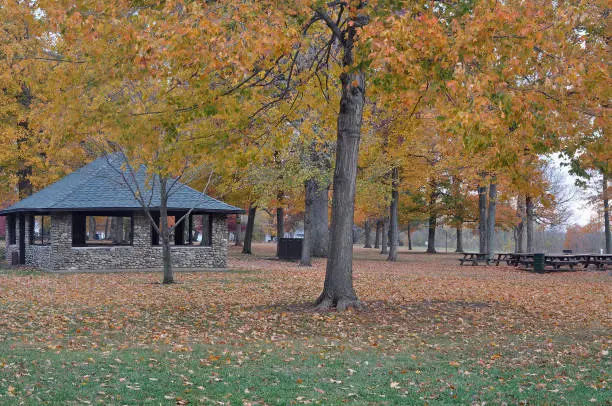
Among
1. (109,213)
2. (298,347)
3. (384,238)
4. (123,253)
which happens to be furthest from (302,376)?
(384,238)

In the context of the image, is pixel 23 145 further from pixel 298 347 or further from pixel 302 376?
pixel 302 376

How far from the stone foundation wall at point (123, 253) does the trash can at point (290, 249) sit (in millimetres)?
7079

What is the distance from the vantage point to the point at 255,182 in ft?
94.5

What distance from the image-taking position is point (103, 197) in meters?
26.0

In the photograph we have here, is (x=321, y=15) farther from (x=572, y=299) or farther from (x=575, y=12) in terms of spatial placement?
(x=572, y=299)

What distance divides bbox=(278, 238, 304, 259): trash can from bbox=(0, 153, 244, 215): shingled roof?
7648mm

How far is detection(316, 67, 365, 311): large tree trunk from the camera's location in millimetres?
12477

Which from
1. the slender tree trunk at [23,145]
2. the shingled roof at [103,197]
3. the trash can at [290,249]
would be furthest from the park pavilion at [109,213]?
the trash can at [290,249]

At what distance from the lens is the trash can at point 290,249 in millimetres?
34219

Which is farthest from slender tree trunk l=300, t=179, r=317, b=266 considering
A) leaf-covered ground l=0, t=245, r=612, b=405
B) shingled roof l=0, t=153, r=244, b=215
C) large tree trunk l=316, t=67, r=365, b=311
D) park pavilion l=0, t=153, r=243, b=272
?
large tree trunk l=316, t=67, r=365, b=311

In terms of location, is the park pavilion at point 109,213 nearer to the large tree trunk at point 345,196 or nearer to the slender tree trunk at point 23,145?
the slender tree trunk at point 23,145

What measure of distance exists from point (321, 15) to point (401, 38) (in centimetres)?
249

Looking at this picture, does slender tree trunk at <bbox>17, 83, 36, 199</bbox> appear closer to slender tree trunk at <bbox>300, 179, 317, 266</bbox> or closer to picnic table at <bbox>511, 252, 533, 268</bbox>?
slender tree trunk at <bbox>300, 179, 317, 266</bbox>

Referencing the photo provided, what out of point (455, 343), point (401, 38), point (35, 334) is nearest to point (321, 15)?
point (401, 38)
